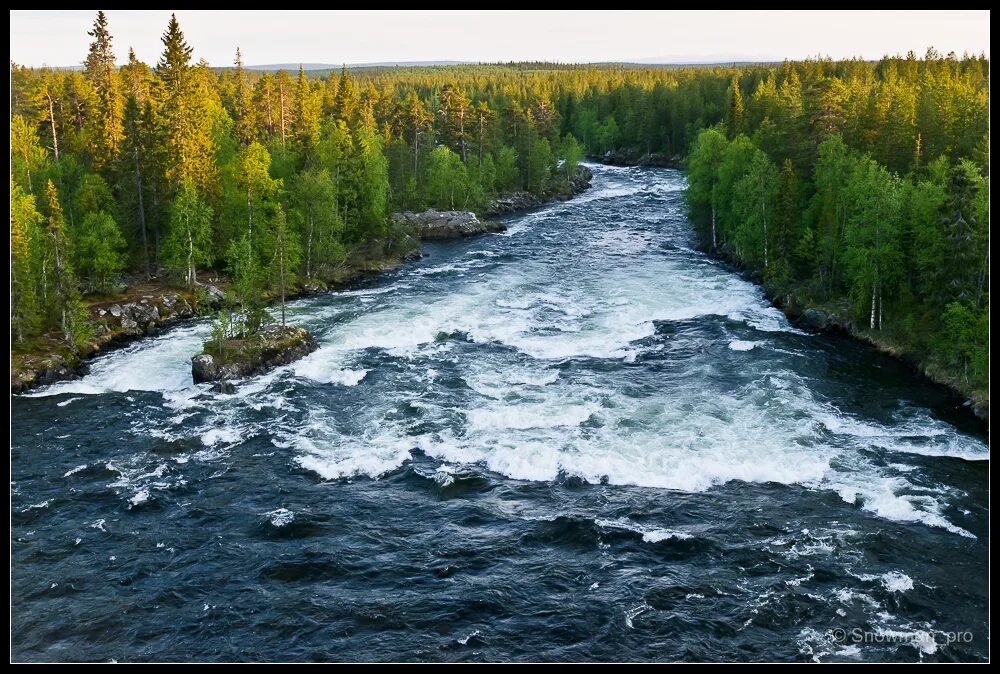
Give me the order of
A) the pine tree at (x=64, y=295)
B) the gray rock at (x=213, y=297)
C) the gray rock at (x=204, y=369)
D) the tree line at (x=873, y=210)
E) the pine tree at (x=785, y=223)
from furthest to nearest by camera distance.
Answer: the pine tree at (x=785, y=223)
the gray rock at (x=213, y=297)
the pine tree at (x=64, y=295)
the gray rock at (x=204, y=369)
the tree line at (x=873, y=210)

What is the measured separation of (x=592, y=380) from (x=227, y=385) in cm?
2106

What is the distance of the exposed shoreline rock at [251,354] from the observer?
158ft

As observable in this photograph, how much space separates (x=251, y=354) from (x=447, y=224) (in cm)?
4907

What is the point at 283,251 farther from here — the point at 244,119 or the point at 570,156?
the point at 570,156

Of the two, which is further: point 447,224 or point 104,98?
point 447,224

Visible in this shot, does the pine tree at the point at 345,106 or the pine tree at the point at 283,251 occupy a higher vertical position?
the pine tree at the point at 345,106

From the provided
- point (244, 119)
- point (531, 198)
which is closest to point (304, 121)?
point (244, 119)

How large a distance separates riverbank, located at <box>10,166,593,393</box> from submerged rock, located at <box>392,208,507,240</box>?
30.6 ft

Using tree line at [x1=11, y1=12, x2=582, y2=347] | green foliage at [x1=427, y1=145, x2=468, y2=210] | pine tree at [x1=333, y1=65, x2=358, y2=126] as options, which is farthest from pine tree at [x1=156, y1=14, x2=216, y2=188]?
green foliage at [x1=427, y1=145, x2=468, y2=210]

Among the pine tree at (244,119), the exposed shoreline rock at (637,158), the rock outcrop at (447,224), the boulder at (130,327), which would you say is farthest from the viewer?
the exposed shoreline rock at (637,158)

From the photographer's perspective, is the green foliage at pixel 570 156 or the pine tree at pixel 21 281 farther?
the green foliage at pixel 570 156

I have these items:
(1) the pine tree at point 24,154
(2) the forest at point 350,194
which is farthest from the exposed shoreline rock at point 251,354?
(1) the pine tree at point 24,154

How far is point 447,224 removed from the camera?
96062mm

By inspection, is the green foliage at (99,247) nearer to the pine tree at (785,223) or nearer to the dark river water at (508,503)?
the dark river water at (508,503)
